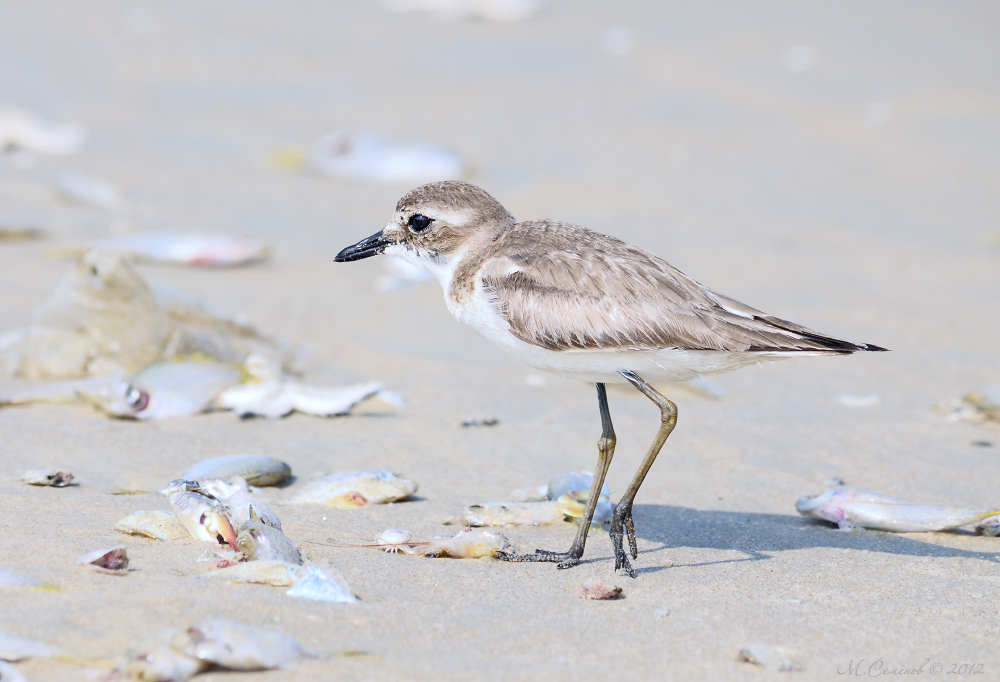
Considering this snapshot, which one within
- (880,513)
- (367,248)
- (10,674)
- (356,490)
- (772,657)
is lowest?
(10,674)

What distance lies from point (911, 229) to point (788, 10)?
4822 millimetres

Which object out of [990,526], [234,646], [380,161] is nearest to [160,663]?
[234,646]

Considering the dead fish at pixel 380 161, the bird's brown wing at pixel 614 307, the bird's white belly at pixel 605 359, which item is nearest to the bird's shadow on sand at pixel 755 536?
the bird's white belly at pixel 605 359

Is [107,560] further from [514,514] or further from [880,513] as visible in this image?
[880,513]

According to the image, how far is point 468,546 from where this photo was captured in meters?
3.69

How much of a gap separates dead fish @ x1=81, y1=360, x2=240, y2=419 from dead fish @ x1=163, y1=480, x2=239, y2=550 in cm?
150

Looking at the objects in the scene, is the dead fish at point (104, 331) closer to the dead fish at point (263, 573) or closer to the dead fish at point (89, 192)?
the dead fish at point (263, 573)

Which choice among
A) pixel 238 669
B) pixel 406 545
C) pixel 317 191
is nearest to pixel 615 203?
pixel 317 191

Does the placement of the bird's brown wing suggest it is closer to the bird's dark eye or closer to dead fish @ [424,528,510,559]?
the bird's dark eye

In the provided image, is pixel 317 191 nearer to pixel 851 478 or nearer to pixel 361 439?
pixel 361 439

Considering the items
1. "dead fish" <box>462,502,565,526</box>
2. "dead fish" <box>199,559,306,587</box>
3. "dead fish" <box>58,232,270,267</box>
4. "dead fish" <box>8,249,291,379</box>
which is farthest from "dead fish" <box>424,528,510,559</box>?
"dead fish" <box>58,232,270,267</box>

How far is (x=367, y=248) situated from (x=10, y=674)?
2.41 meters

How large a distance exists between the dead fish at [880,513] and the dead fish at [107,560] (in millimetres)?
2620

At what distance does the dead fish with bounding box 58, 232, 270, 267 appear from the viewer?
738 centimetres
